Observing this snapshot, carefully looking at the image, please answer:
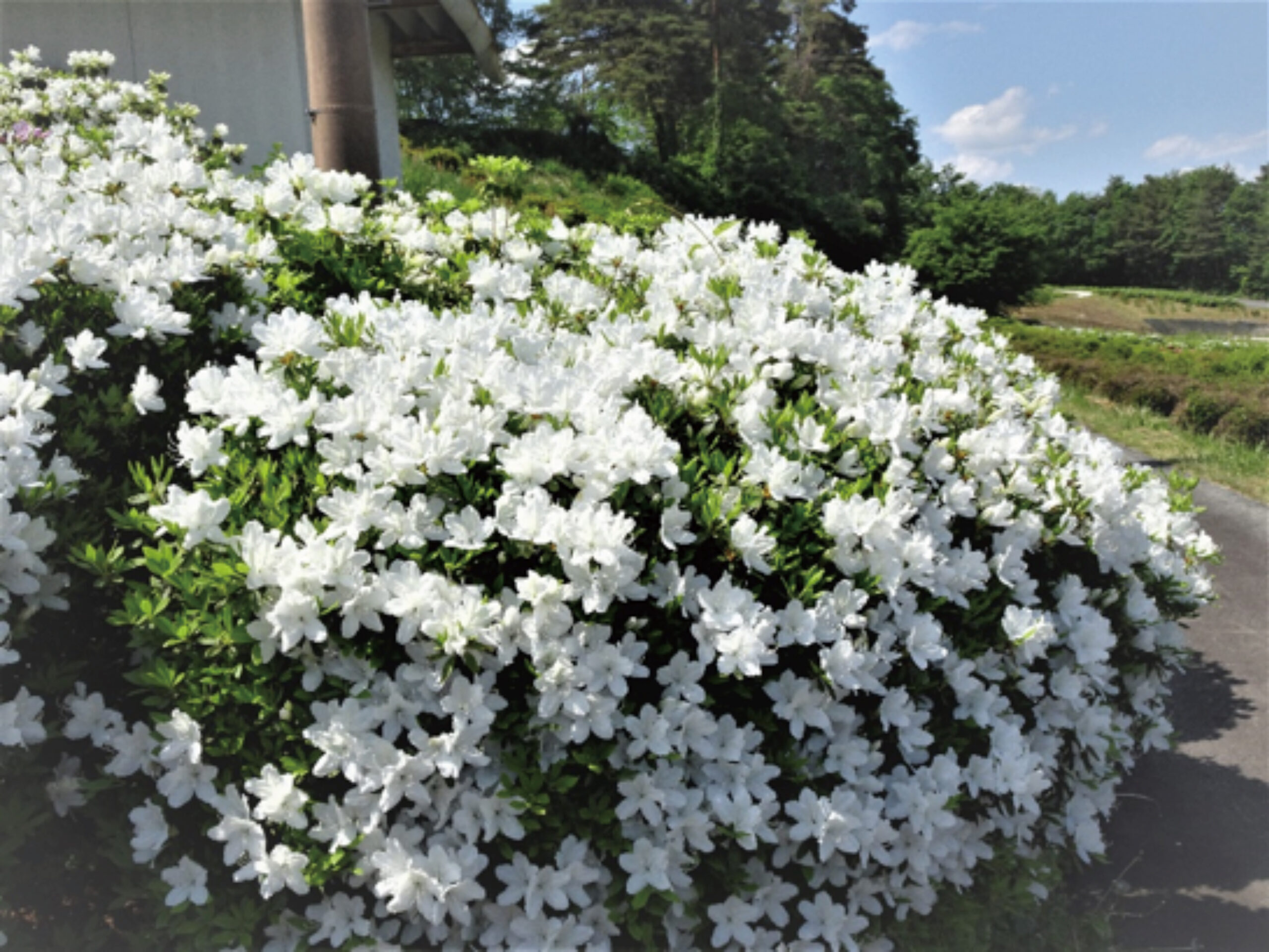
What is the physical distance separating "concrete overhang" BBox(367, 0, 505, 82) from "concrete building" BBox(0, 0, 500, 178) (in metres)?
1.56

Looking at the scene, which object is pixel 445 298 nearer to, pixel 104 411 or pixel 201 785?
pixel 104 411

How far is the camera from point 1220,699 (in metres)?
4.32

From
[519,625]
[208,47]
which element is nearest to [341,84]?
[519,625]

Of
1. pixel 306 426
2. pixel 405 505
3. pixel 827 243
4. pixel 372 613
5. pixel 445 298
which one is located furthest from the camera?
pixel 827 243

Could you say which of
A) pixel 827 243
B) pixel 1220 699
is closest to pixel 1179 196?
pixel 827 243

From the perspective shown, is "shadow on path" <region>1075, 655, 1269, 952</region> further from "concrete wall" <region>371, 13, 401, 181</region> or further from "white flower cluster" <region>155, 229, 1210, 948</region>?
"concrete wall" <region>371, 13, 401, 181</region>

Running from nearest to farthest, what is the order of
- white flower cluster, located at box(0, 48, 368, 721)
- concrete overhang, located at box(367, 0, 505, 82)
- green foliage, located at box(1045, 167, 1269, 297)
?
1. white flower cluster, located at box(0, 48, 368, 721)
2. concrete overhang, located at box(367, 0, 505, 82)
3. green foliage, located at box(1045, 167, 1269, 297)

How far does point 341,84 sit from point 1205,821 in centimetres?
473

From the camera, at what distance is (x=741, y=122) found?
31.3 metres

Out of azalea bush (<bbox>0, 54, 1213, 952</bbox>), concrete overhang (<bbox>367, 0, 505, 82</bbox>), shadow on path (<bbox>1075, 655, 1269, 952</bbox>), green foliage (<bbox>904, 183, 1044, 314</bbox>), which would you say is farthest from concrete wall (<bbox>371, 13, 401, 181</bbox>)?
green foliage (<bbox>904, 183, 1044, 314</bbox>)

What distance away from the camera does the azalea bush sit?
1950 mm

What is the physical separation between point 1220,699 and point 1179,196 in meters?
76.6

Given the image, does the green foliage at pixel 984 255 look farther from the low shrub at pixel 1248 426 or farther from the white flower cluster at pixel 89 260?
the white flower cluster at pixel 89 260

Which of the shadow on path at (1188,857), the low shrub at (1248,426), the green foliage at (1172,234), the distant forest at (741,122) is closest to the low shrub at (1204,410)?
the low shrub at (1248,426)
